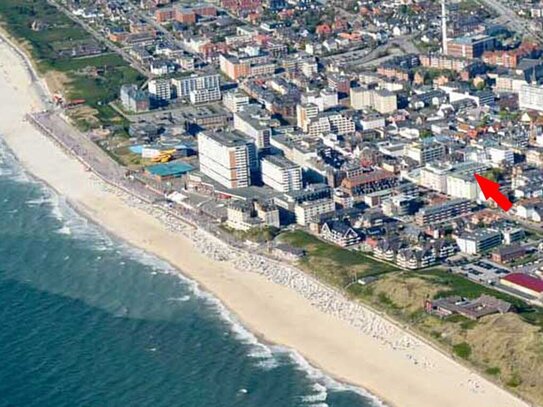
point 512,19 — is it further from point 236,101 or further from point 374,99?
point 236,101

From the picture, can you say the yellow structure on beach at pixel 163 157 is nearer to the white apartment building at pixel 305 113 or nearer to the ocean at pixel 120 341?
the white apartment building at pixel 305 113

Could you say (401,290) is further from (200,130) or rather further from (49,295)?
(200,130)

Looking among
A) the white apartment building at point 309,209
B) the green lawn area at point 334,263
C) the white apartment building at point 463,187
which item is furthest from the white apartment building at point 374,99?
the green lawn area at point 334,263

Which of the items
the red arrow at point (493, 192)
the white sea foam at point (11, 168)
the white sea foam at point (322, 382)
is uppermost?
the white sea foam at point (322, 382)

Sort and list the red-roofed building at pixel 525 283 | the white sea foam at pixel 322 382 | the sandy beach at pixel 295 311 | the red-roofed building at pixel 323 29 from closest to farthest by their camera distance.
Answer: the white sea foam at pixel 322 382, the sandy beach at pixel 295 311, the red-roofed building at pixel 525 283, the red-roofed building at pixel 323 29

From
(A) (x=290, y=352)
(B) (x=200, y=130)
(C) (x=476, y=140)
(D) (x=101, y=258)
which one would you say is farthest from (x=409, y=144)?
(A) (x=290, y=352)

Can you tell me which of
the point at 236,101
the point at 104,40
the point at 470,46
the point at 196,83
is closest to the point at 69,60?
the point at 104,40

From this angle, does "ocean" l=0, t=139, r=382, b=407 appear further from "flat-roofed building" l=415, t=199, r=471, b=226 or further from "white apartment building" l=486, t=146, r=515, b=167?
"white apartment building" l=486, t=146, r=515, b=167
